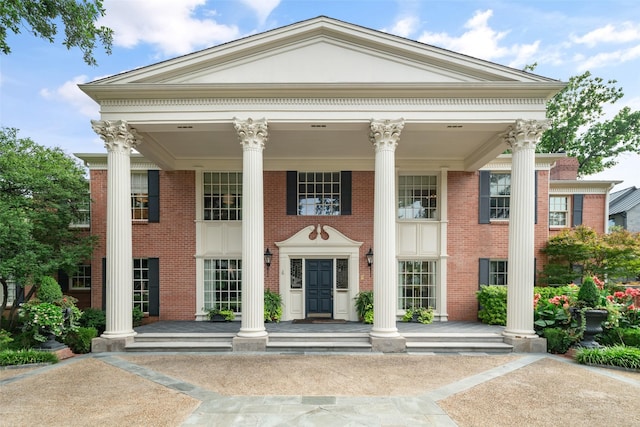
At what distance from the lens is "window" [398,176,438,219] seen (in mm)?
12859

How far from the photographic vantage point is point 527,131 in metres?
8.89

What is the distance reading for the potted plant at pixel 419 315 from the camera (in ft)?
38.5

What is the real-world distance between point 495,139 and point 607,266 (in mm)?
6799

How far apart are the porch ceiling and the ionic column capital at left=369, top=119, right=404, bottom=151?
1.07 feet

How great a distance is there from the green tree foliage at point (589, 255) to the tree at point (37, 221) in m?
16.9

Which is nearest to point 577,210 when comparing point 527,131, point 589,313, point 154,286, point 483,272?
point 483,272

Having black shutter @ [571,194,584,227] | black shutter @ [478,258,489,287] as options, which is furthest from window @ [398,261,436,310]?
black shutter @ [571,194,584,227]

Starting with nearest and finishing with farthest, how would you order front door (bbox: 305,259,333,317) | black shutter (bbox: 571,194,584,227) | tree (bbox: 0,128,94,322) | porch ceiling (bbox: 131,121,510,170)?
1. porch ceiling (bbox: 131,121,510,170)
2. tree (bbox: 0,128,94,322)
3. front door (bbox: 305,259,333,317)
4. black shutter (bbox: 571,194,584,227)

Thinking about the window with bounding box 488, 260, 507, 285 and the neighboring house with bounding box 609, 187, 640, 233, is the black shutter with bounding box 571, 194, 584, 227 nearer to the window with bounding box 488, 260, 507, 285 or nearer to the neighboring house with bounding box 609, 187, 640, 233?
the window with bounding box 488, 260, 507, 285

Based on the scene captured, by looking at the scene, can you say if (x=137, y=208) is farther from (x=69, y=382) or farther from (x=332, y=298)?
(x=332, y=298)

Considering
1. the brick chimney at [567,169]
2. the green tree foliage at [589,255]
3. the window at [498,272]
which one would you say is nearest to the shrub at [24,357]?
the window at [498,272]

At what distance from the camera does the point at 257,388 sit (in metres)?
6.34

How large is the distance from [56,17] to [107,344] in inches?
299

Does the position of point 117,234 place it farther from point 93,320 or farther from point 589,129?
point 589,129
